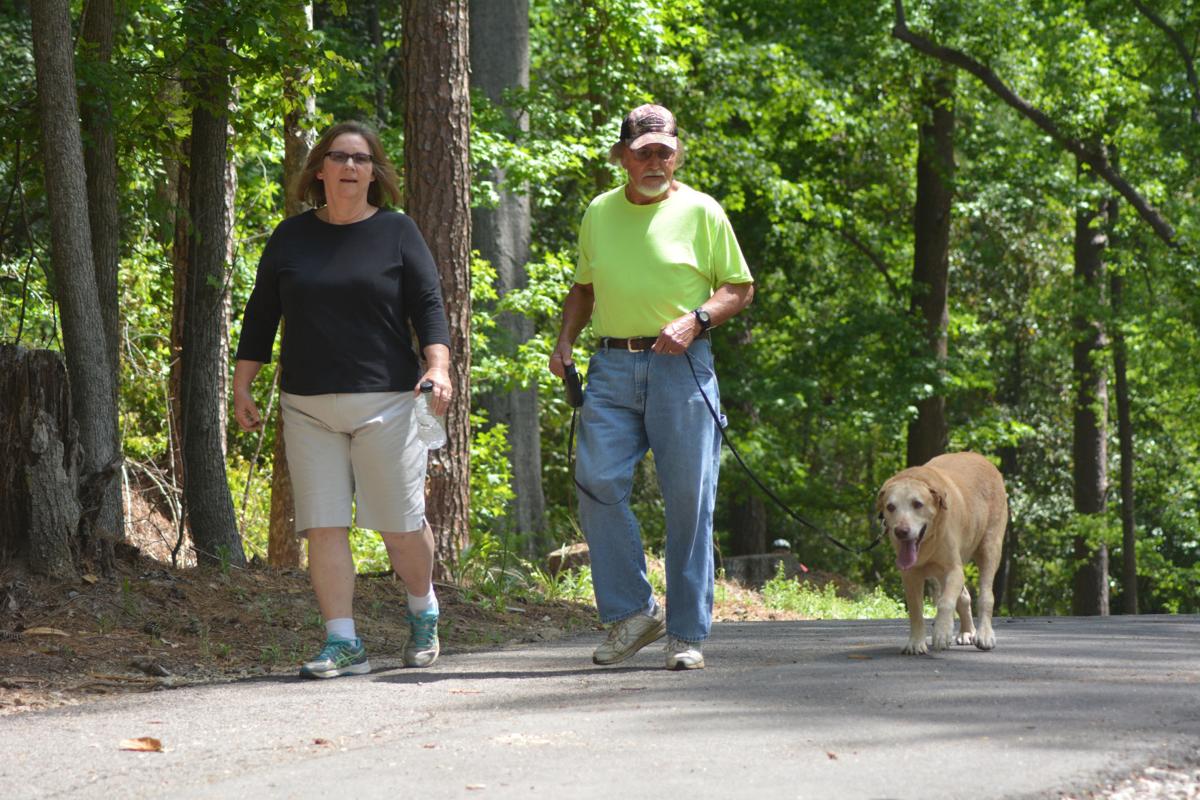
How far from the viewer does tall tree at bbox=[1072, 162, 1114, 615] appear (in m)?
28.5

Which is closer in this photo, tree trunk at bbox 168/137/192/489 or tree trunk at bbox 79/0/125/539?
tree trunk at bbox 79/0/125/539

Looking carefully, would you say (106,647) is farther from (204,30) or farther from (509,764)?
(204,30)

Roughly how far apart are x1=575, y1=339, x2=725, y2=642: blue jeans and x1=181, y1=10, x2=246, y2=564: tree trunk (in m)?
3.55

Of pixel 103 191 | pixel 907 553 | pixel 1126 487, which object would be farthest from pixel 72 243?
pixel 1126 487

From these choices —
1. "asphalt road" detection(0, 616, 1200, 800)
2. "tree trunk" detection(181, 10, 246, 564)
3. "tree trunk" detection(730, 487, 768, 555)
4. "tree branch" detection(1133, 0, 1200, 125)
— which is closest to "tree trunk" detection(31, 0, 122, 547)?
"tree trunk" detection(181, 10, 246, 564)

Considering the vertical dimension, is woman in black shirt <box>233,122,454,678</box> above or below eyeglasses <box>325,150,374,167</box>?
below

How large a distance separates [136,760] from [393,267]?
2536mm

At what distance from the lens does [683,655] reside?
668 centimetres

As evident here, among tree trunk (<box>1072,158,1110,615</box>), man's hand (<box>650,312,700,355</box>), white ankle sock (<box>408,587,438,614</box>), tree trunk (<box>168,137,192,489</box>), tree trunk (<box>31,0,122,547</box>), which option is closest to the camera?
man's hand (<box>650,312,700,355</box>)

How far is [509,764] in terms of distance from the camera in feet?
14.6

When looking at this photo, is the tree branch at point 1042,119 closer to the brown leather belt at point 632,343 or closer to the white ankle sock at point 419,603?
the brown leather belt at point 632,343

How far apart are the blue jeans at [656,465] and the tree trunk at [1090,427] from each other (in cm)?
2278

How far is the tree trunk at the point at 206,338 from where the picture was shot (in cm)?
959

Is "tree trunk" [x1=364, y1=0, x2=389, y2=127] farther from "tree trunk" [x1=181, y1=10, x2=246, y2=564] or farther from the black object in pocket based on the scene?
the black object in pocket
